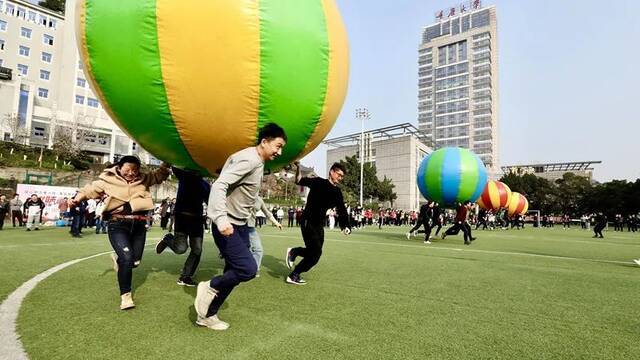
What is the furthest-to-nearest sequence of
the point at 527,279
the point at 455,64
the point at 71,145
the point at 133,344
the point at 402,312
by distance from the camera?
the point at 455,64 < the point at 71,145 < the point at 527,279 < the point at 402,312 < the point at 133,344

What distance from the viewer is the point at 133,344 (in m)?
2.79

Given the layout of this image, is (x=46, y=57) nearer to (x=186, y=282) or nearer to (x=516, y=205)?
(x=516, y=205)

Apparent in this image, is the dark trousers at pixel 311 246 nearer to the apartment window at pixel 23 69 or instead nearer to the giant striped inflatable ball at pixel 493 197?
the giant striped inflatable ball at pixel 493 197

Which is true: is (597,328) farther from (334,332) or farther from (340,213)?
(340,213)

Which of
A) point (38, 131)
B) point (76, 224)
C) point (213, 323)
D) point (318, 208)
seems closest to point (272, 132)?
point (213, 323)

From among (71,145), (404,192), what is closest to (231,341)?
(71,145)

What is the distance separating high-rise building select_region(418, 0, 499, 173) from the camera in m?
109

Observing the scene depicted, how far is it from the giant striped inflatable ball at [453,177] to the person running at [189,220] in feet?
30.5

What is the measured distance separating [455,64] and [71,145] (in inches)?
4105

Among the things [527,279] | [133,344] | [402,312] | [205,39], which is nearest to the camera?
[133,344]

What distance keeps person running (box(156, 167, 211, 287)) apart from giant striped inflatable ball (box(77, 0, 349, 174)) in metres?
1.39

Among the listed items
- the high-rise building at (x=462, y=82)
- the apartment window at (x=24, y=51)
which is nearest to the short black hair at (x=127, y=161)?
the apartment window at (x=24, y=51)

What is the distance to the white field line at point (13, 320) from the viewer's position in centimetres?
256

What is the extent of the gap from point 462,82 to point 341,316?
121 m
